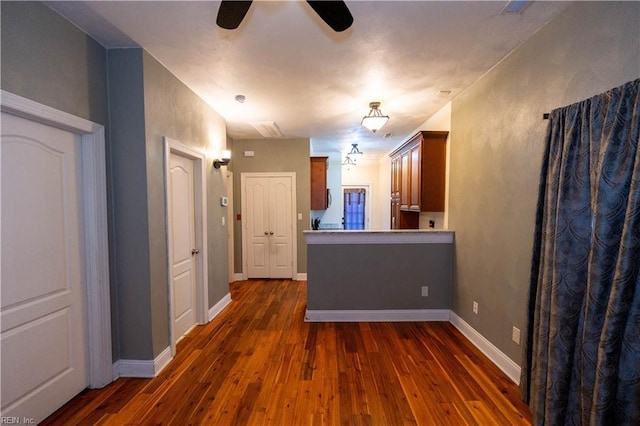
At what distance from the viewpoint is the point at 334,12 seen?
128 cm

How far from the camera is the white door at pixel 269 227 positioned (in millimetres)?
4887

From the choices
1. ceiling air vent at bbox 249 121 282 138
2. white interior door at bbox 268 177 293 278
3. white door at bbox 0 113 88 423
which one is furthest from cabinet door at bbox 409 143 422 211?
white door at bbox 0 113 88 423

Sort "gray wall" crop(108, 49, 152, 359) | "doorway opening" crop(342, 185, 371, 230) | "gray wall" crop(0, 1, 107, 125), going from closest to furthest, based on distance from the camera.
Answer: "gray wall" crop(0, 1, 107, 125) < "gray wall" crop(108, 49, 152, 359) < "doorway opening" crop(342, 185, 371, 230)

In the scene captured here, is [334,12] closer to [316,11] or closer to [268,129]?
[316,11]

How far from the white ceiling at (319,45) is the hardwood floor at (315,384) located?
2.67 meters

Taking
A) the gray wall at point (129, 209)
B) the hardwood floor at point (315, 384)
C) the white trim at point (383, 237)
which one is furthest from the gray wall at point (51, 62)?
the white trim at point (383, 237)

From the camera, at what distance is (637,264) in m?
1.21

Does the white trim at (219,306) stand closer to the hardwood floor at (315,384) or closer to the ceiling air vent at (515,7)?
the hardwood floor at (315,384)

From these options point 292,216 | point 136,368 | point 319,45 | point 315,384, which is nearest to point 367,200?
point 292,216

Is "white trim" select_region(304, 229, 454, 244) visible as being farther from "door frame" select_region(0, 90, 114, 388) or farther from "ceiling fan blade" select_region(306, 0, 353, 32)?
"ceiling fan blade" select_region(306, 0, 353, 32)

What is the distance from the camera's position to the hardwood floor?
177 centimetres

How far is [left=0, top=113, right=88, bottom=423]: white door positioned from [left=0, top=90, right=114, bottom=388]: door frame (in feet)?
0.13

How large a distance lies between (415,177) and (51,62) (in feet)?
11.9

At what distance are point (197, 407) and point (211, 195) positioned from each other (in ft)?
7.36
